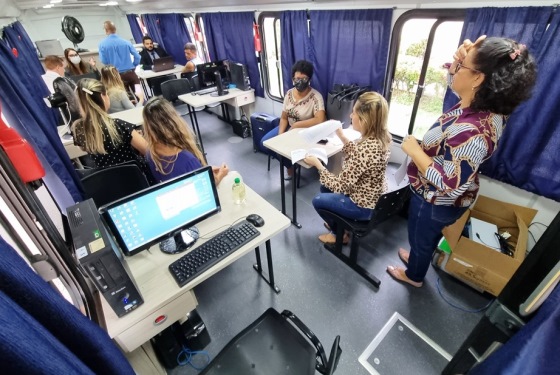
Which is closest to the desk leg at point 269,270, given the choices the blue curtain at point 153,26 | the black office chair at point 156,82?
the black office chair at point 156,82

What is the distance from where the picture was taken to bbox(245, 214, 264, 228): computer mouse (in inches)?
63.1

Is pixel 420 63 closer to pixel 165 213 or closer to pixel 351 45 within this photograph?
pixel 351 45

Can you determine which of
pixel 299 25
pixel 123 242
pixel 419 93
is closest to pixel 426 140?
pixel 419 93

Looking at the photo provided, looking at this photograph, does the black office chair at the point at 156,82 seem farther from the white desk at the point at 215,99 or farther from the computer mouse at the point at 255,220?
the computer mouse at the point at 255,220

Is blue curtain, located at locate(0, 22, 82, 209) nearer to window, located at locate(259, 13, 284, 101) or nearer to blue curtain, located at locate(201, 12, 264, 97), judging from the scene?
window, located at locate(259, 13, 284, 101)

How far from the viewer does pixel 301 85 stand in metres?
2.99

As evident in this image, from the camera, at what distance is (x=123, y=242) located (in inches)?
50.1

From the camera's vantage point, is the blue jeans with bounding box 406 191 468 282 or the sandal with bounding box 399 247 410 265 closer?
the blue jeans with bounding box 406 191 468 282

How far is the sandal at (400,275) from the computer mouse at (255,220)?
1.29 meters

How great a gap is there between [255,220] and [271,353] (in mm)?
702

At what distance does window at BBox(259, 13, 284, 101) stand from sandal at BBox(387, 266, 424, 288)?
A: 10.3 feet

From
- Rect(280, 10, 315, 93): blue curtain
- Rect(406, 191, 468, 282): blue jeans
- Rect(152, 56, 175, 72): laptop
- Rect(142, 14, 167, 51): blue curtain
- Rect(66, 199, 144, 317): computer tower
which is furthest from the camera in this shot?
Rect(142, 14, 167, 51): blue curtain

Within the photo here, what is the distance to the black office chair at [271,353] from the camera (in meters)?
1.24

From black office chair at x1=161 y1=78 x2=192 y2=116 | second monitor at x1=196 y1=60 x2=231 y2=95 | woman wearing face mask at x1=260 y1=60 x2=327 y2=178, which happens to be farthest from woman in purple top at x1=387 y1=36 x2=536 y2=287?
black office chair at x1=161 y1=78 x2=192 y2=116
